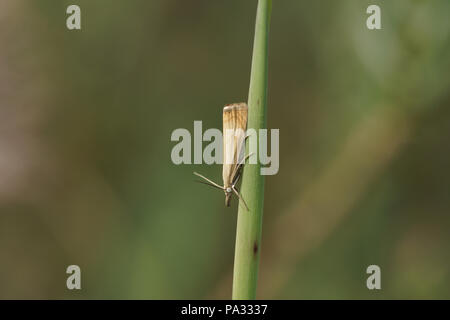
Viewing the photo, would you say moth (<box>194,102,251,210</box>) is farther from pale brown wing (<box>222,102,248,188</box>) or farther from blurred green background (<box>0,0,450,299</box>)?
blurred green background (<box>0,0,450,299</box>)

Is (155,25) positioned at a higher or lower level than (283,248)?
higher

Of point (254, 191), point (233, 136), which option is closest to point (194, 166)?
point (233, 136)

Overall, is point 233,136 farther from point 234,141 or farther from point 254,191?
point 254,191

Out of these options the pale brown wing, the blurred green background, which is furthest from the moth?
the blurred green background

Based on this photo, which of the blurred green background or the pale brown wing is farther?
the blurred green background

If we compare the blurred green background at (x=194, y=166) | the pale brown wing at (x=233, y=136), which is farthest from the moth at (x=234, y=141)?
the blurred green background at (x=194, y=166)

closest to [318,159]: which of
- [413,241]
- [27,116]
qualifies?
[413,241]

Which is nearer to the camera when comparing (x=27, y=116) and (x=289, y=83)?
(x=27, y=116)
